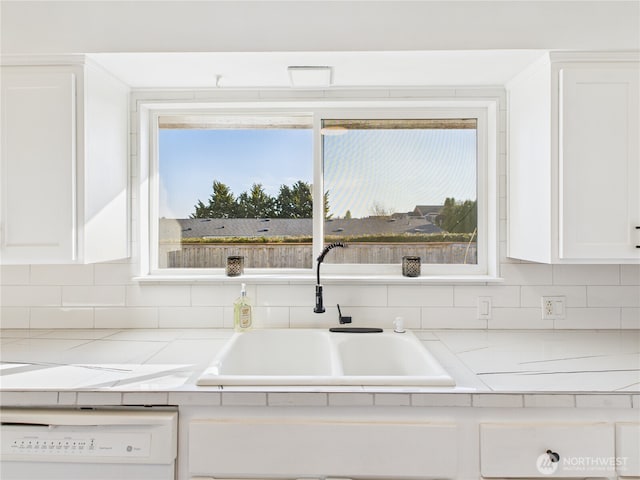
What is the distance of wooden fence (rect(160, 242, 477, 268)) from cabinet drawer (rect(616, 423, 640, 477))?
942 millimetres

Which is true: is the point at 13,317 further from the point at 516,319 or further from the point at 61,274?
the point at 516,319

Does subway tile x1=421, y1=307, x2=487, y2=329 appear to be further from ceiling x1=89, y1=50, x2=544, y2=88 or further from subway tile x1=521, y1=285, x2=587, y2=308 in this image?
ceiling x1=89, y1=50, x2=544, y2=88

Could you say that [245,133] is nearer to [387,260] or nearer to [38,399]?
[387,260]

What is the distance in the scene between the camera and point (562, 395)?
1118 millimetres

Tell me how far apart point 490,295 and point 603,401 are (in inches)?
29.0

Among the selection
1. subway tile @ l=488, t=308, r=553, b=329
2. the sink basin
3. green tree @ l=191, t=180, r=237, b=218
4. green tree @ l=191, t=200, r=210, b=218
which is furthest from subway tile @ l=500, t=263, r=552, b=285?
green tree @ l=191, t=200, r=210, b=218

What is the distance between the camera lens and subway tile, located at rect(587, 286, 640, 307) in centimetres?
179

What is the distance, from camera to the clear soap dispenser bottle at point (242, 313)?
5.68 ft

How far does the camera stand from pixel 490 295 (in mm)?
1822

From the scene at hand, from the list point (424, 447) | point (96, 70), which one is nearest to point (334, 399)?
point (424, 447)

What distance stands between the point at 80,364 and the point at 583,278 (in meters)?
2.11

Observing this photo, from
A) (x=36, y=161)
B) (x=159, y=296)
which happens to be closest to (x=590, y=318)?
(x=159, y=296)

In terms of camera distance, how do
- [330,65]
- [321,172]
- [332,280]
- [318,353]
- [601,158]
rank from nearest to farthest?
1. [601,158]
2. [330,65]
3. [318,353]
4. [332,280]
5. [321,172]

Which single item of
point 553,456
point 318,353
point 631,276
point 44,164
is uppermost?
point 44,164
